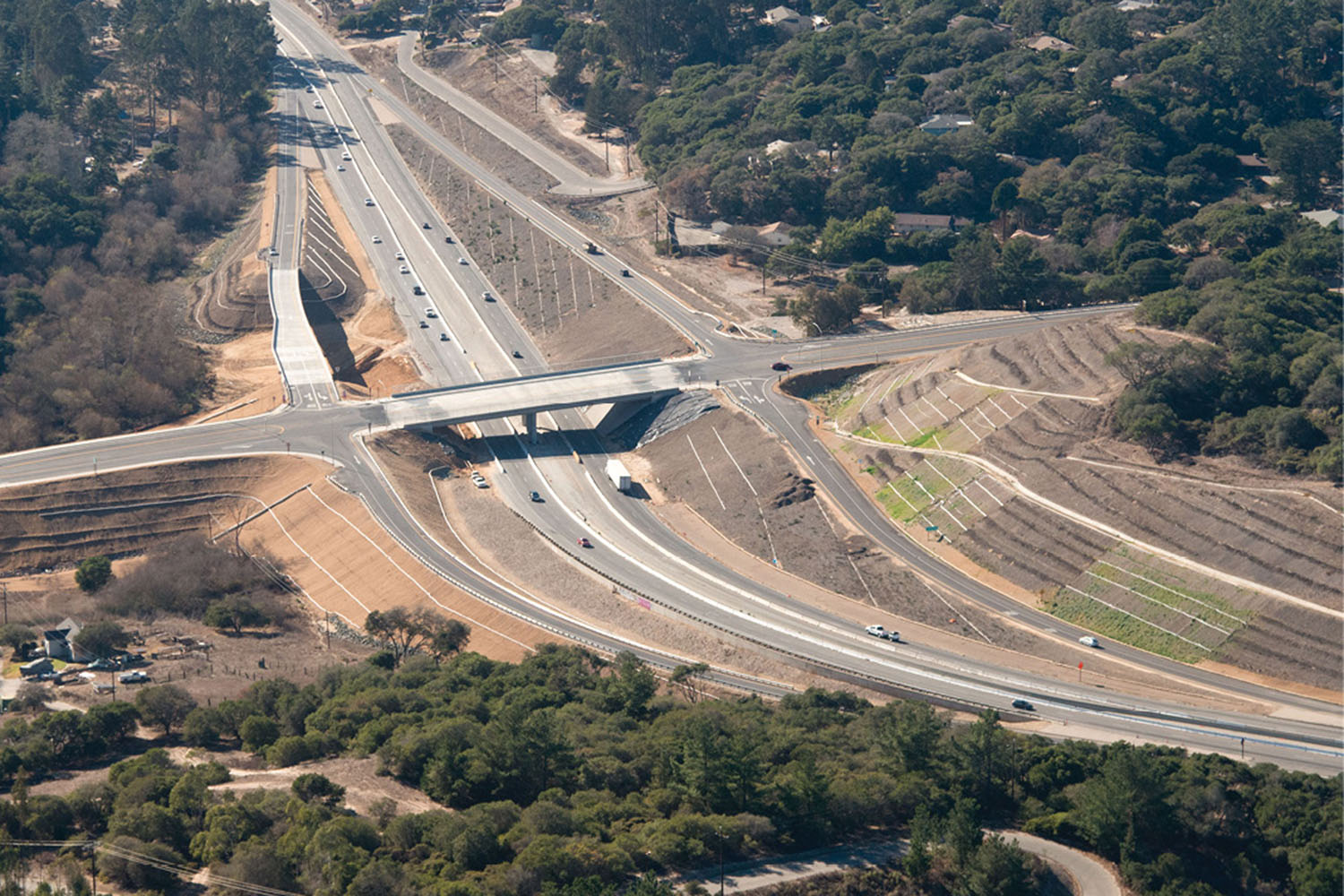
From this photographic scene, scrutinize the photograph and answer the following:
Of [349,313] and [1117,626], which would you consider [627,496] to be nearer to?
[1117,626]

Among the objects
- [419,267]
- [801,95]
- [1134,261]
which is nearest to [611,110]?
[801,95]

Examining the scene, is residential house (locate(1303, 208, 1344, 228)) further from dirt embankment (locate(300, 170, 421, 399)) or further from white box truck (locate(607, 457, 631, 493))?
dirt embankment (locate(300, 170, 421, 399))

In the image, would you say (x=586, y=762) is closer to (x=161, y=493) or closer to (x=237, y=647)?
(x=237, y=647)

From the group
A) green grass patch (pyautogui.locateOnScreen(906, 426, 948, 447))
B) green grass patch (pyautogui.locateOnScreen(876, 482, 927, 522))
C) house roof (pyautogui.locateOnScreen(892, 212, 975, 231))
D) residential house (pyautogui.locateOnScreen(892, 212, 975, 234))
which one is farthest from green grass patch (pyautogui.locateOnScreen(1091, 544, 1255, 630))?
house roof (pyautogui.locateOnScreen(892, 212, 975, 231))

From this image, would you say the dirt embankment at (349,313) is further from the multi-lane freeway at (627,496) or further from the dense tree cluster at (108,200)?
the dense tree cluster at (108,200)

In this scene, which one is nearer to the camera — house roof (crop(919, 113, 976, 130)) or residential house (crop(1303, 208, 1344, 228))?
residential house (crop(1303, 208, 1344, 228))

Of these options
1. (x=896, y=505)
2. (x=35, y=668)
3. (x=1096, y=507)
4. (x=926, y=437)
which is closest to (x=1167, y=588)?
(x=1096, y=507)
